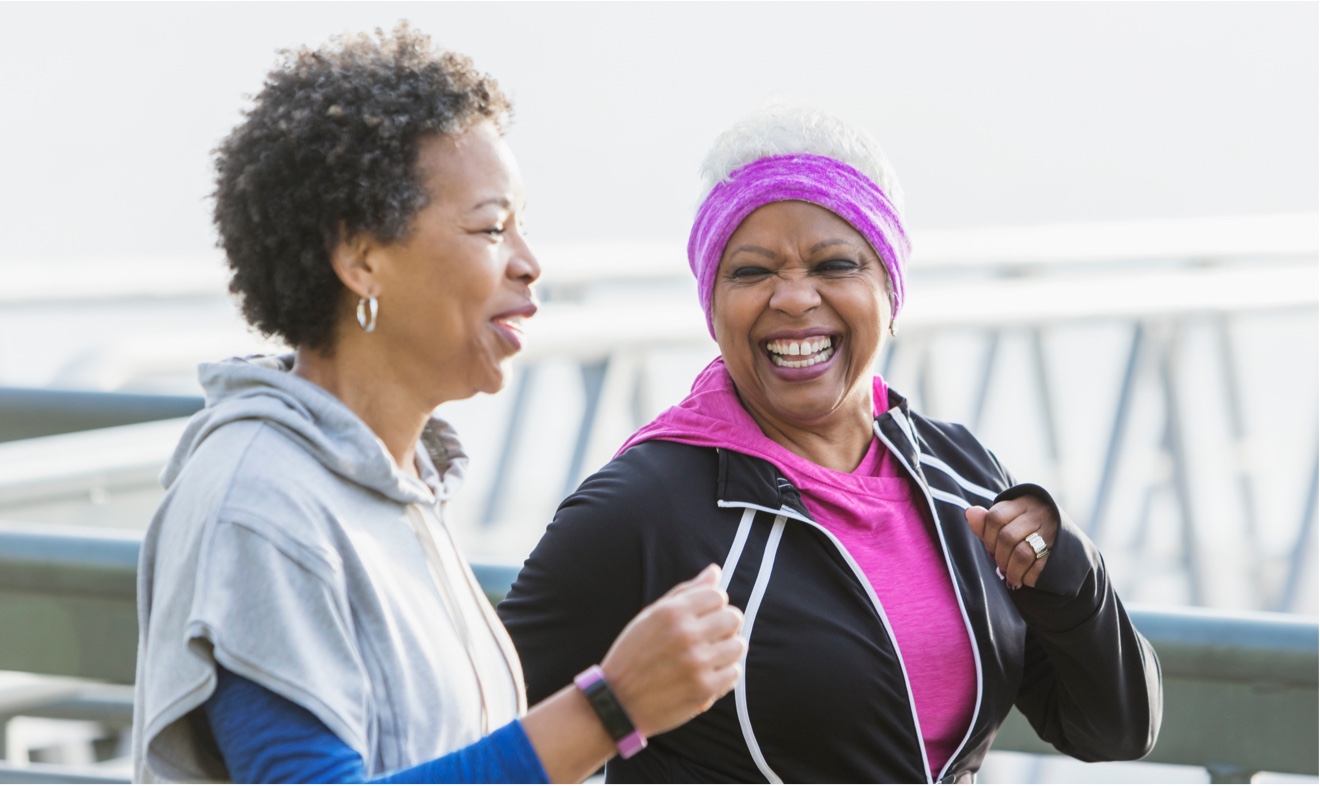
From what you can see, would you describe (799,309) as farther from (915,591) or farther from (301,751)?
(301,751)

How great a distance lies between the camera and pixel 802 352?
245cm

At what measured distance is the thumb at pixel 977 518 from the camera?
2209mm

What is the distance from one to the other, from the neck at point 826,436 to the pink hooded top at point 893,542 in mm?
25

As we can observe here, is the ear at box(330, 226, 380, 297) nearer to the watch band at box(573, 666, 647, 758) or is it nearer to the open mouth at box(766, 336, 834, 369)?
the watch band at box(573, 666, 647, 758)

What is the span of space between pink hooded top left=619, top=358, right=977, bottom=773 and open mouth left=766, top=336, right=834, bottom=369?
11 cm

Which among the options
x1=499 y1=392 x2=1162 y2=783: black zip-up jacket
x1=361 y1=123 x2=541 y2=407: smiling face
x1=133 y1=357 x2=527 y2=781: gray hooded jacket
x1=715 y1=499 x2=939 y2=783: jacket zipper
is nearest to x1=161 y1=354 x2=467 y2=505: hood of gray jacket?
x1=133 y1=357 x2=527 y2=781: gray hooded jacket

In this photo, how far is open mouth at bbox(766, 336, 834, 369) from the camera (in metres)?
2.45

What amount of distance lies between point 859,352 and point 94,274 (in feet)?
10.9

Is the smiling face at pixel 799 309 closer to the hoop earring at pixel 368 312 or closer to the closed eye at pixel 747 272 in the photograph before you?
the closed eye at pixel 747 272

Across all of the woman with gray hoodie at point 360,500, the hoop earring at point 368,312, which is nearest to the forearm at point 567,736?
the woman with gray hoodie at point 360,500

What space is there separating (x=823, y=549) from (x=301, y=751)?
1010 mm

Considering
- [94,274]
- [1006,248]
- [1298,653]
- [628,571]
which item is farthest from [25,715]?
[1006,248]

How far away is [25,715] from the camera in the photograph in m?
3.75

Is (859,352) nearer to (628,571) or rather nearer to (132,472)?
(628,571)
